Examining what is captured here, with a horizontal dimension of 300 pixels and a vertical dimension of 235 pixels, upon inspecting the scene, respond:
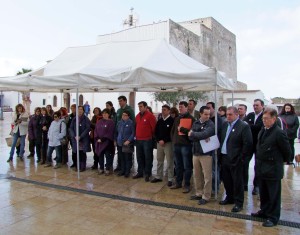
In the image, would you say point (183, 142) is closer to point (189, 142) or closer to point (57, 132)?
A: point (189, 142)

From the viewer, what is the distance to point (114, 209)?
16.5 feet

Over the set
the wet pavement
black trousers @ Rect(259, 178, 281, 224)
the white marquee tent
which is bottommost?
the wet pavement

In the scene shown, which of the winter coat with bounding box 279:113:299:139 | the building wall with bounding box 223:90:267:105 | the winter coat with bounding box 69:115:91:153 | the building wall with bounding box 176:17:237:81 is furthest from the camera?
the building wall with bounding box 176:17:237:81

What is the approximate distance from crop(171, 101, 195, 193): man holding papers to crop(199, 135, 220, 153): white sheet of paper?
564 millimetres

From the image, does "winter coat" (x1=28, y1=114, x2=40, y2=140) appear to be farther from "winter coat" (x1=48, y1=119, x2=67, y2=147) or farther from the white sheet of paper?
the white sheet of paper

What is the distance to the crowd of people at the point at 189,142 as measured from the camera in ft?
14.4

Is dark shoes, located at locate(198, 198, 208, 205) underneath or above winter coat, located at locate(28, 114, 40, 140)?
underneath

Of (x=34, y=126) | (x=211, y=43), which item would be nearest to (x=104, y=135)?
(x=34, y=126)

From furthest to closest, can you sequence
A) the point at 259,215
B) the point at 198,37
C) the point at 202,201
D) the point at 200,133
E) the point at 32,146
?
the point at 198,37, the point at 32,146, the point at 202,201, the point at 200,133, the point at 259,215

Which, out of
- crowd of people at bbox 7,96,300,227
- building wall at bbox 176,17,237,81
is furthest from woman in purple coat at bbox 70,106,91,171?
building wall at bbox 176,17,237,81

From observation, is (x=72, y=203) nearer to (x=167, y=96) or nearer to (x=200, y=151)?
(x=200, y=151)

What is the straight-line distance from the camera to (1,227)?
425 centimetres

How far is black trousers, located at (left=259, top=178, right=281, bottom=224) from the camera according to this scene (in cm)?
433

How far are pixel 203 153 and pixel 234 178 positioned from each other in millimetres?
666
